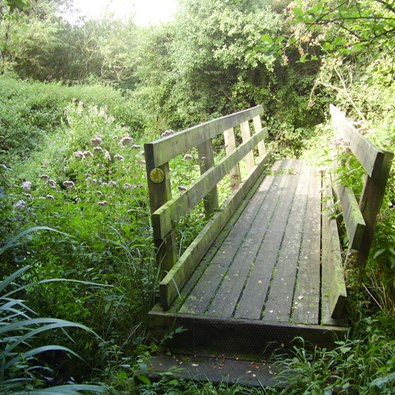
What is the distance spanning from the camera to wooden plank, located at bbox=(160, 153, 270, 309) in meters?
2.79

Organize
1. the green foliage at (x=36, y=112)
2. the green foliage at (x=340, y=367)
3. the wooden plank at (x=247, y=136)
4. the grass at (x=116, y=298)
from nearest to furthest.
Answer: the green foliage at (x=340, y=367) → the grass at (x=116, y=298) → the wooden plank at (x=247, y=136) → the green foliage at (x=36, y=112)

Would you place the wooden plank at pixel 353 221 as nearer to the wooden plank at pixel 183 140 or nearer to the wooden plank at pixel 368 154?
the wooden plank at pixel 368 154

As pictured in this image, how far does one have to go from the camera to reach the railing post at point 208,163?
4.18m

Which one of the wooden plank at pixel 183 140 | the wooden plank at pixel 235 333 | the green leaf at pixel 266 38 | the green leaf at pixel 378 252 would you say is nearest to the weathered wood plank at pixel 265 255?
the wooden plank at pixel 235 333

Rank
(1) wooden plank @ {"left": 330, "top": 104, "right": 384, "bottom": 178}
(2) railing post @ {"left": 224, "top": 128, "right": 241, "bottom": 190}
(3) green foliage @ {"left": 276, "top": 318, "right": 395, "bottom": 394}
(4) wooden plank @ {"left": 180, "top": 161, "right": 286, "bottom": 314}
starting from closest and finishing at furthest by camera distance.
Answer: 1. (3) green foliage @ {"left": 276, "top": 318, "right": 395, "bottom": 394}
2. (1) wooden plank @ {"left": 330, "top": 104, "right": 384, "bottom": 178}
3. (4) wooden plank @ {"left": 180, "top": 161, "right": 286, "bottom": 314}
4. (2) railing post @ {"left": 224, "top": 128, "right": 241, "bottom": 190}

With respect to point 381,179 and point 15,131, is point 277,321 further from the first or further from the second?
point 15,131

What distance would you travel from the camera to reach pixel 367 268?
3092 mm

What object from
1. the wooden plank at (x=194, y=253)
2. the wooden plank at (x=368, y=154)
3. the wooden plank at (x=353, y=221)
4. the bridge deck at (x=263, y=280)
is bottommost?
the bridge deck at (x=263, y=280)

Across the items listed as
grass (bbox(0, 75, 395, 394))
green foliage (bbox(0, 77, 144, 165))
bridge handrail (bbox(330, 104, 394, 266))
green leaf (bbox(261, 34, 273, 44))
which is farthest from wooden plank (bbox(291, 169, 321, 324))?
green foliage (bbox(0, 77, 144, 165))

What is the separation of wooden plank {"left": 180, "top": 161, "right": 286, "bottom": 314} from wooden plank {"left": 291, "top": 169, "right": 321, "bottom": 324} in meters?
0.57

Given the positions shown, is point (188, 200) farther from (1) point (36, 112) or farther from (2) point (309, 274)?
(1) point (36, 112)

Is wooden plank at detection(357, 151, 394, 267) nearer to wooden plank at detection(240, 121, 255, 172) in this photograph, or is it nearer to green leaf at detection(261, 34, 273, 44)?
green leaf at detection(261, 34, 273, 44)

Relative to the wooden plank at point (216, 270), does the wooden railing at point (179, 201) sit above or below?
above

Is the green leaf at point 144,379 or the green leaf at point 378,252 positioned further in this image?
the green leaf at point 378,252
